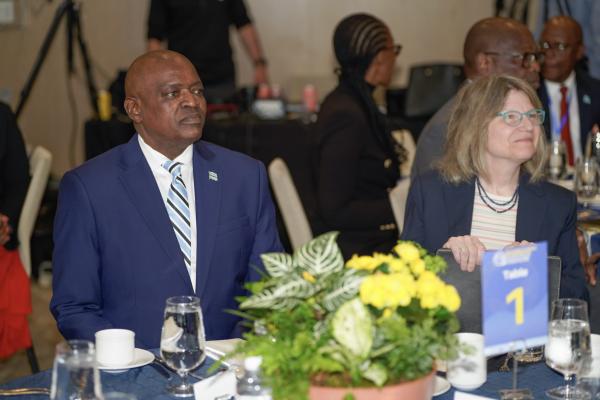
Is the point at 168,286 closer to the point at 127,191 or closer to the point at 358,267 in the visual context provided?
the point at 127,191

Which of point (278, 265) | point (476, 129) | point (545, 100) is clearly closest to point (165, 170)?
point (476, 129)

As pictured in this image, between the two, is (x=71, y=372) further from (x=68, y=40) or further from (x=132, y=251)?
(x=68, y=40)

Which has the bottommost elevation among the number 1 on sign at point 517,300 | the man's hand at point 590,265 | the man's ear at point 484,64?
the man's hand at point 590,265

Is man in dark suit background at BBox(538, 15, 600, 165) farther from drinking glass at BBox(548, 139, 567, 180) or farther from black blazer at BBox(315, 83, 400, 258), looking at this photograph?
black blazer at BBox(315, 83, 400, 258)

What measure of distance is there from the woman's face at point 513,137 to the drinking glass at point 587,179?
1.35 meters

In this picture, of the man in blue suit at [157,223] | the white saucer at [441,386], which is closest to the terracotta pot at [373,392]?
the white saucer at [441,386]

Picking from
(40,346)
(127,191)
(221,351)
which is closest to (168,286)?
(127,191)

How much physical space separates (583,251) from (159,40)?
Answer: 4.51 m

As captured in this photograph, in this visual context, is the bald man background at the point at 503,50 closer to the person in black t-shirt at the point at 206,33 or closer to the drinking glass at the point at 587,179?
the drinking glass at the point at 587,179

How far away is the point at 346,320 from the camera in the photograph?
1.74 meters

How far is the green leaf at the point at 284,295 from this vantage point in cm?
182

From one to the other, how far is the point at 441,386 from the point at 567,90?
3642mm

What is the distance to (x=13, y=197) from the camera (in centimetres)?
424

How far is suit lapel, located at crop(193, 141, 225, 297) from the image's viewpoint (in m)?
2.93
